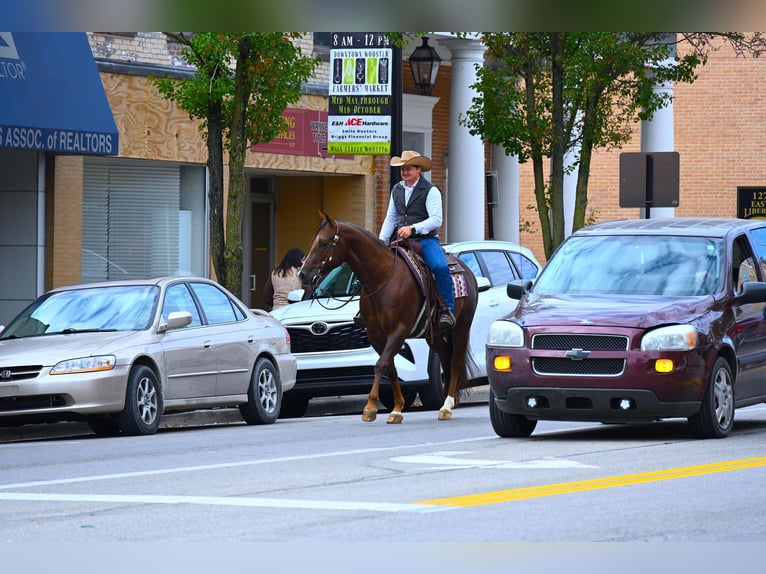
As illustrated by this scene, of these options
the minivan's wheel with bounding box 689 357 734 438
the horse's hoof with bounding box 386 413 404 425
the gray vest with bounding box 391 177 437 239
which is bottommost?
the horse's hoof with bounding box 386 413 404 425

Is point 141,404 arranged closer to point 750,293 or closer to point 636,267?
point 636,267

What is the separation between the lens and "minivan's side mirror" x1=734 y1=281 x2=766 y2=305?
14.3 m

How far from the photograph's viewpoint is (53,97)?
74.3ft

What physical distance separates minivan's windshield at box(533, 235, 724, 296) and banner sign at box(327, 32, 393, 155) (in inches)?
346

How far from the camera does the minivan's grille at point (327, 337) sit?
19344 millimetres

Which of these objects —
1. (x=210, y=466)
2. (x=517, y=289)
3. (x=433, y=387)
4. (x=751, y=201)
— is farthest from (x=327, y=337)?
(x=751, y=201)

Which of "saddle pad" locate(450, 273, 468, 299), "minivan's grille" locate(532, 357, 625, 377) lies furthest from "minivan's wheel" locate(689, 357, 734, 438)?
"saddle pad" locate(450, 273, 468, 299)

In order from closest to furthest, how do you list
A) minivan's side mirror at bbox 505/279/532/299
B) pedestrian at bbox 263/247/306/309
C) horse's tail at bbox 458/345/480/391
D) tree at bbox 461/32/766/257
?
minivan's side mirror at bbox 505/279/532/299 < horse's tail at bbox 458/345/480/391 < pedestrian at bbox 263/247/306/309 < tree at bbox 461/32/766/257

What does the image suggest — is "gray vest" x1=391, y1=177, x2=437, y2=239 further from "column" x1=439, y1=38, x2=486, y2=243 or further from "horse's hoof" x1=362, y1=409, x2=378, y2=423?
"column" x1=439, y1=38, x2=486, y2=243

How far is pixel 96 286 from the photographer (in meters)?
17.5

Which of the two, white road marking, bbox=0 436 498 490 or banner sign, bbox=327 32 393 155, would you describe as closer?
white road marking, bbox=0 436 498 490

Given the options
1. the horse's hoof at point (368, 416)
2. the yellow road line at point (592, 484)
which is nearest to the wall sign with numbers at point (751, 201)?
the horse's hoof at point (368, 416)

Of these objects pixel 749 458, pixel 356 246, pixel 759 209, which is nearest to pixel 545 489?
pixel 749 458

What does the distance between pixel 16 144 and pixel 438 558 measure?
14926 millimetres
